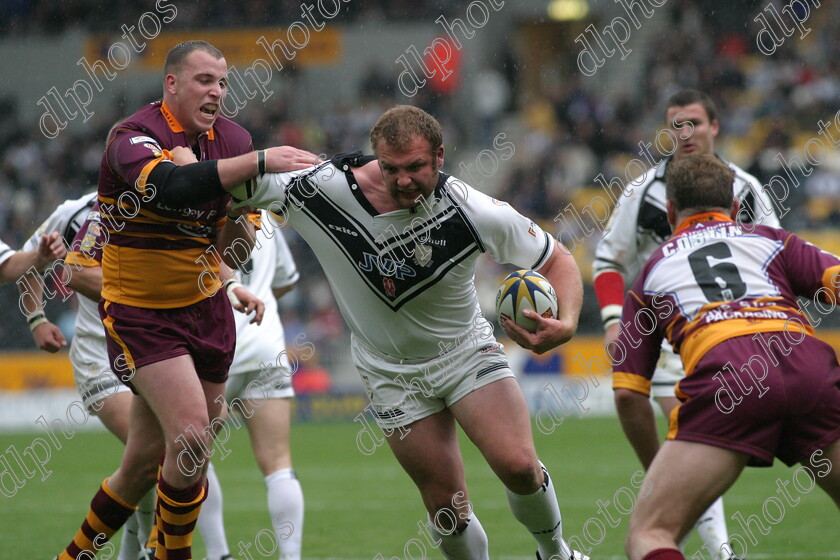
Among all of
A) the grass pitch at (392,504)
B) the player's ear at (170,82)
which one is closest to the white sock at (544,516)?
the grass pitch at (392,504)

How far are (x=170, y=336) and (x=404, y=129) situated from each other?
1586mm

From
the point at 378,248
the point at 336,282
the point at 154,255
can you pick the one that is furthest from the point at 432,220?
the point at 154,255

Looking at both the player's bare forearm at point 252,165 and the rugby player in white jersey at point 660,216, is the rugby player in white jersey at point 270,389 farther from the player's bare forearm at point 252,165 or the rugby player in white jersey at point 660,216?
the rugby player in white jersey at point 660,216

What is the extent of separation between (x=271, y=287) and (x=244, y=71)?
62.6ft

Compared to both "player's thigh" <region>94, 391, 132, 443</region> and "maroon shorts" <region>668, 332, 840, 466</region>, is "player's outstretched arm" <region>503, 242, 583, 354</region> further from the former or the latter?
"player's thigh" <region>94, 391, 132, 443</region>

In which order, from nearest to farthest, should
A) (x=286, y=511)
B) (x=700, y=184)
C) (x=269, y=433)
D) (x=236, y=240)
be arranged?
(x=700, y=184) < (x=236, y=240) < (x=286, y=511) < (x=269, y=433)

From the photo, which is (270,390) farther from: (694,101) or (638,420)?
(694,101)

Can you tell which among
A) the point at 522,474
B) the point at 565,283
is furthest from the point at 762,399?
the point at 522,474

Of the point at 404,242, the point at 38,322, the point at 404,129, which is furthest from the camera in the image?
the point at 38,322

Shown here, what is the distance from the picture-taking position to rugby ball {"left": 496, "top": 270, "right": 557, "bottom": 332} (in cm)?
468

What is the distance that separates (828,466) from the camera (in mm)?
4008

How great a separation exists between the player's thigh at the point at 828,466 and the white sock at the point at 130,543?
12.8ft

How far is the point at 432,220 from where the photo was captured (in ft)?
16.0

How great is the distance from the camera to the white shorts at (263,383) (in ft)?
22.6
